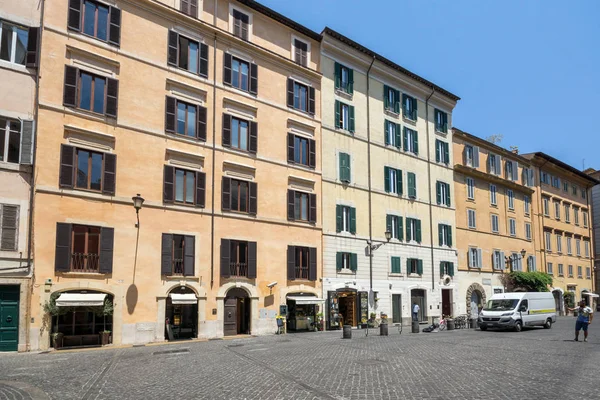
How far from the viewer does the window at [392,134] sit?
4102 cm

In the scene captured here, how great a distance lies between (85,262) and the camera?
79.8ft

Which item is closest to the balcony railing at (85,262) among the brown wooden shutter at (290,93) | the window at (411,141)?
the brown wooden shutter at (290,93)

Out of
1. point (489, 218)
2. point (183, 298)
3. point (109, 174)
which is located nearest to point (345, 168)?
point (183, 298)

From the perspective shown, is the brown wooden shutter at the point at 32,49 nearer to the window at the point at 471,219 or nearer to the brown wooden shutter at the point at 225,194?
the brown wooden shutter at the point at 225,194

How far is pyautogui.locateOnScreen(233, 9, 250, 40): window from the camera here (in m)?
31.9

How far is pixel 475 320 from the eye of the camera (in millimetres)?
35125

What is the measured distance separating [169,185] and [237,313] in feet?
26.6

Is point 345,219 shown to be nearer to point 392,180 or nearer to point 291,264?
point 291,264

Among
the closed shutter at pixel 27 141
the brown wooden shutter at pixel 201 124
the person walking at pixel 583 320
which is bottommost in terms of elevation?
the person walking at pixel 583 320

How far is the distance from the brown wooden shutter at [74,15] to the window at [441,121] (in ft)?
98.0

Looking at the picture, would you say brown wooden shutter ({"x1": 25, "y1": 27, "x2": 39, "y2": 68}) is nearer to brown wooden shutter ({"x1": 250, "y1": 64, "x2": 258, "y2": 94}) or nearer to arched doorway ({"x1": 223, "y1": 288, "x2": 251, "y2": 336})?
brown wooden shutter ({"x1": 250, "y1": 64, "x2": 258, "y2": 94})

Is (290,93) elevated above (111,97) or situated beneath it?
elevated above

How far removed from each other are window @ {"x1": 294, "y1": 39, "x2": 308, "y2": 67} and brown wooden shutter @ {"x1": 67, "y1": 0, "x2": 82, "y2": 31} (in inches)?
553

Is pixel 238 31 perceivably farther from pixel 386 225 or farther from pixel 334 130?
pixel 386 225
